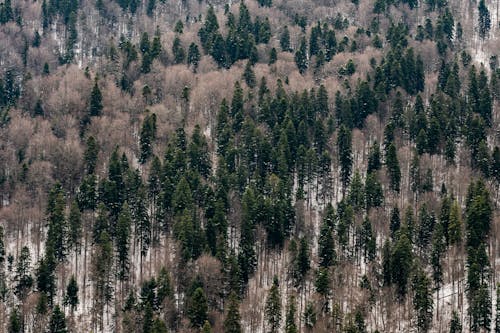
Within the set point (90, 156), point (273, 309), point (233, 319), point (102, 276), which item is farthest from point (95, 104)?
point (273, 309)

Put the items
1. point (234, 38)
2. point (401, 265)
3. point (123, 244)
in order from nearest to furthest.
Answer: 1. point (401, 265)
2. point (123, 244)
3. point (234, 38)

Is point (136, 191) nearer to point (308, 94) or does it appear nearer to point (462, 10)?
point (308, 94)

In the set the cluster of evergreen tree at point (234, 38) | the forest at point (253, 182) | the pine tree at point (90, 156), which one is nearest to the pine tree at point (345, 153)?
the forest at point (253, 182)

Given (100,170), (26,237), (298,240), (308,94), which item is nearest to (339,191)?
(298,240)

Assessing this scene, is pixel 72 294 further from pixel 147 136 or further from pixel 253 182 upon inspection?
pixel 147 136

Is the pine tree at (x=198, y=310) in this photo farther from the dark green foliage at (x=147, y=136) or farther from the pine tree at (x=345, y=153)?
the dark green foliage at (x=147, y=136)
